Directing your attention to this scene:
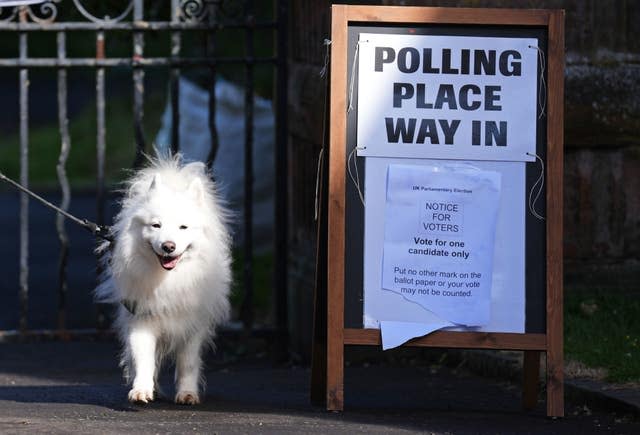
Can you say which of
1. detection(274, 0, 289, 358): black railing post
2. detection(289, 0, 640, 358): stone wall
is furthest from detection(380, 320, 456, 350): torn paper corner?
detection(274, 0, 289, 358): black railing post

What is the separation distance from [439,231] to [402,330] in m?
0.50

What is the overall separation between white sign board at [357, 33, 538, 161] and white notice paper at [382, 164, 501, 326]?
11 cm

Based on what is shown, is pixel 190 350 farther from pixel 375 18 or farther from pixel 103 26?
pixel 103 26

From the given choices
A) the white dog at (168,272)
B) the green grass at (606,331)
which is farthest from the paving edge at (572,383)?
the white dog at (168,272)

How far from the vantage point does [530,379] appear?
6.36 m

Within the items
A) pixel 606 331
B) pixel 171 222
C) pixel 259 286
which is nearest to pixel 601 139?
pixel 606 331

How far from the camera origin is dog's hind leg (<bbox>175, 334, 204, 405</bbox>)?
657 centimetres

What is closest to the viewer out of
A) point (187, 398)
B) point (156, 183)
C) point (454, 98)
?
point (454, 98)

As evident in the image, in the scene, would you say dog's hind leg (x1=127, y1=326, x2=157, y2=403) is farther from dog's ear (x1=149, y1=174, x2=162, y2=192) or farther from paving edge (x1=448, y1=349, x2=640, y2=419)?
paving edge (x1=448, y1=349, x2=640, y2=419)

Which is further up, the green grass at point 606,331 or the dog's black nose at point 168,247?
the dog's black nose at point 168,247

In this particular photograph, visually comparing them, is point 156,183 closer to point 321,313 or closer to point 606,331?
point 321,313

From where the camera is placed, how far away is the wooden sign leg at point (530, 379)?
6.32 m

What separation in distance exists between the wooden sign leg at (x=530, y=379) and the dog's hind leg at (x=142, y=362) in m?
1.81

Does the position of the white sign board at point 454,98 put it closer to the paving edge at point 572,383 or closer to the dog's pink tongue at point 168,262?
the dog's pink tongue at point 168,262
